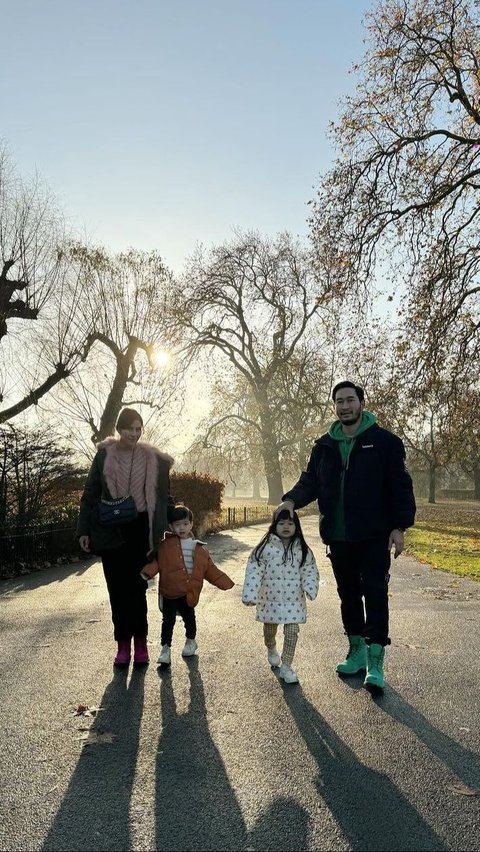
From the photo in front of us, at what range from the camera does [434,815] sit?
9.27 feet

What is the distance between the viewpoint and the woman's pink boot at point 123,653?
209 inches

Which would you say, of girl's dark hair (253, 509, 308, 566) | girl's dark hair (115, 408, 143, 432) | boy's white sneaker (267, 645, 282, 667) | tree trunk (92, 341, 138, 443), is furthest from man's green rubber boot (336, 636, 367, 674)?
tree trunk (92, 341, 138, 443)

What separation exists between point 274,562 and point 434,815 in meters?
2.32

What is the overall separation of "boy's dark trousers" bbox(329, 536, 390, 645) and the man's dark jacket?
0.37ft

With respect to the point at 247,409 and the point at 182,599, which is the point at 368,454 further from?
the point at 247,409

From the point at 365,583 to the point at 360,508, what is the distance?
53 centimetres

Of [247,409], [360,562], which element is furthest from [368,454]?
[247,409]

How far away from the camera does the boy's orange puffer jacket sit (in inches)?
210

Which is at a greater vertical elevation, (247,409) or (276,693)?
(247,409)

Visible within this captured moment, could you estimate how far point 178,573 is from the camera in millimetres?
5352

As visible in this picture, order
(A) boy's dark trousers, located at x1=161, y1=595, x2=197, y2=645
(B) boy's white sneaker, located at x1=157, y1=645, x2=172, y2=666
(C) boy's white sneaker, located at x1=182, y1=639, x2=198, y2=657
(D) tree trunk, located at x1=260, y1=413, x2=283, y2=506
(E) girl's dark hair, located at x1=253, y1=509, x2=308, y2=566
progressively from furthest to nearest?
(D) tree trunk, located at x1=260, y1=413, x2=283, y2=506
(C) boy's white sneaker, located at x1=182, y1=639, x2=198, y2=657
(A) boy's dark trousers, located at x1=161, y1=595, x2=197, y2=645
(B) boy's white sneaker, located at x1=157, y1=645, x2=172, y2=666
(E) girl's dark hair, located at x1=253, y1=509, x2=308, y2=566

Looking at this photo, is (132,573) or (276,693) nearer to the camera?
(276,693)

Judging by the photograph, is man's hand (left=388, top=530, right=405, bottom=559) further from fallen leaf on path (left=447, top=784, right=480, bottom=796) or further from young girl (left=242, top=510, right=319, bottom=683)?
fallen leaf on path (left=447, top=784, right=480, bottom=796)

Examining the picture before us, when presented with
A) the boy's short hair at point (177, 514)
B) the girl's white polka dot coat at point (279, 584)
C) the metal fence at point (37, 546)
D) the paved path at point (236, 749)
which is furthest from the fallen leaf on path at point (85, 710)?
the metal fence at point (37, 546)
